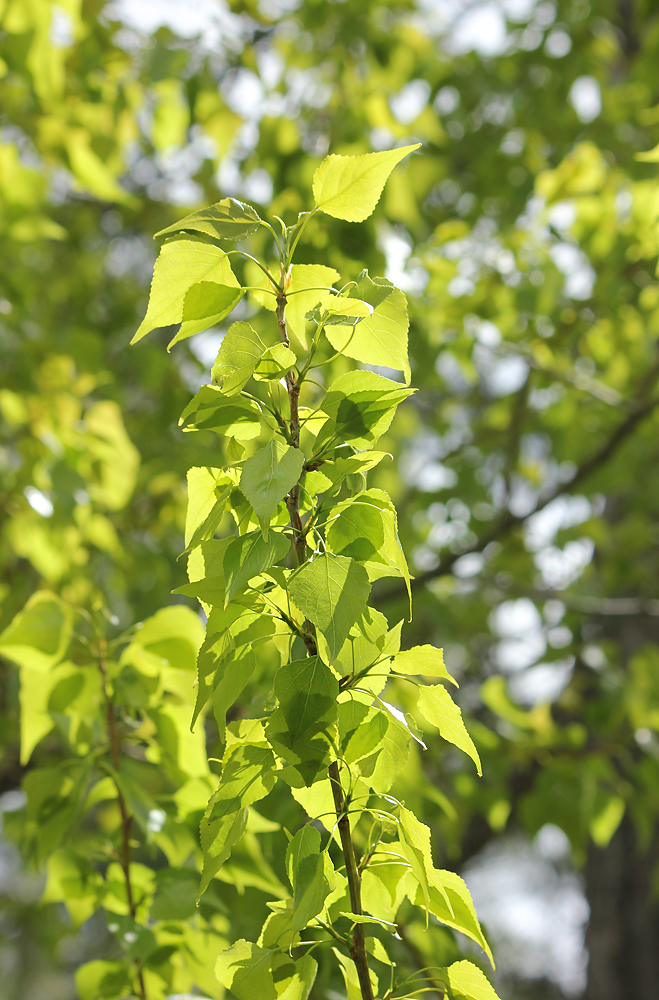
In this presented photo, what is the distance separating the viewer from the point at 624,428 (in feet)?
4.90

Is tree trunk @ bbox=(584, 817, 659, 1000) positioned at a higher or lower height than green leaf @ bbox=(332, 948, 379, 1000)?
lower

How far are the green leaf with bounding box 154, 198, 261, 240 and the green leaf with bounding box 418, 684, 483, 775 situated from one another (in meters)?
0.21

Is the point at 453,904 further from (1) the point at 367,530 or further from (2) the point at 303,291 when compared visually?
(2) the point at 303,291

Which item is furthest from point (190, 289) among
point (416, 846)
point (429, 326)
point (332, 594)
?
point (429, 326)

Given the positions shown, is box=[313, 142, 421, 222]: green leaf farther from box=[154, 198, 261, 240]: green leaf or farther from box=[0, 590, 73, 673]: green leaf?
box=[0, 590, 73, 673]: green leaf

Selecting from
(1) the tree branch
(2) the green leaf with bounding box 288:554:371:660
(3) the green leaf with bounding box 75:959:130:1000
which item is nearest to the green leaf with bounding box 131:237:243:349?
(2) the green leaf with bounding box 288:554:371:660

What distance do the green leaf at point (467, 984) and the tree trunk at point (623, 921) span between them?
2415mm

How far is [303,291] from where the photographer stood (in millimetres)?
363

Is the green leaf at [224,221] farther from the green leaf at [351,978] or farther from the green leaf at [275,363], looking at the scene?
the green leaf at [351,978]

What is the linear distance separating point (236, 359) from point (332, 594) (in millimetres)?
103

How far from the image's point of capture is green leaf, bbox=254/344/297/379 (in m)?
0.32

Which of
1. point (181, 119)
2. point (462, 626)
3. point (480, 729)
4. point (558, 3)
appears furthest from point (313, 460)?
point (558, 3)

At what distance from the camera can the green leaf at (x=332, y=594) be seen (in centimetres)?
29

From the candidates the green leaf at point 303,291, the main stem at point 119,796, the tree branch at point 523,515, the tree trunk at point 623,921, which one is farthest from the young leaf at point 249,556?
the tree trunk at point 623,921
